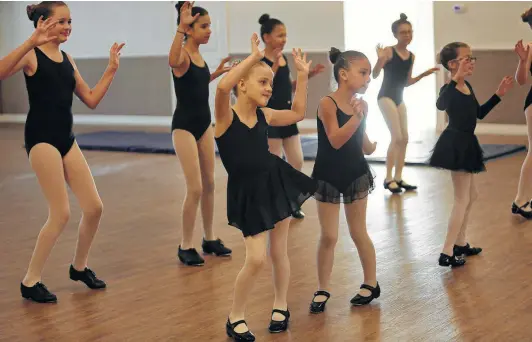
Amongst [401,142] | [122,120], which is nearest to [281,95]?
[401,142]

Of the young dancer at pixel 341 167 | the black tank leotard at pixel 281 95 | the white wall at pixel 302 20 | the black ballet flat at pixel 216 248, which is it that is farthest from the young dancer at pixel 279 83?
the white wall at pixel 302 20

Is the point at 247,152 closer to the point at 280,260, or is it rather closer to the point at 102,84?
the point at 280,260

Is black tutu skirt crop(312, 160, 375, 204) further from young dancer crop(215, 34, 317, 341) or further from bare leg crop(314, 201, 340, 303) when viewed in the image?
young dancer crop(215, 34, 317, 341)

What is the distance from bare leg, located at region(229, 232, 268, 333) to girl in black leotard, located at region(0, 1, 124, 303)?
120 cm

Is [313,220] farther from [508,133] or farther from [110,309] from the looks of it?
[508,133]

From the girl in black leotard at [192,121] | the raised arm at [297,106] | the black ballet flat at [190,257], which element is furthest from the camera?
the black ballet flat at [190,257]

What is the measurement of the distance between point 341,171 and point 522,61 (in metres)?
2.10

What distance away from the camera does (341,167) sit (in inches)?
177

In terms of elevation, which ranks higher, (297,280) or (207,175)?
(207,175)

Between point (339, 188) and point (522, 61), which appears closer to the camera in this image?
point (339, 188)

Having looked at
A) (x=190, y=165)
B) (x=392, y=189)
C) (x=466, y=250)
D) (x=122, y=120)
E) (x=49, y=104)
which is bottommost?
(x=122, y=120)

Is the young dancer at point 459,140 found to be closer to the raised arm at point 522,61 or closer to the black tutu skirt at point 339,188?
the raised arm at point 522,61

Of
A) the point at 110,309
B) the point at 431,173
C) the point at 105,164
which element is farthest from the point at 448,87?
the point at 105,164

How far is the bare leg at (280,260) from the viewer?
421 centimetres
